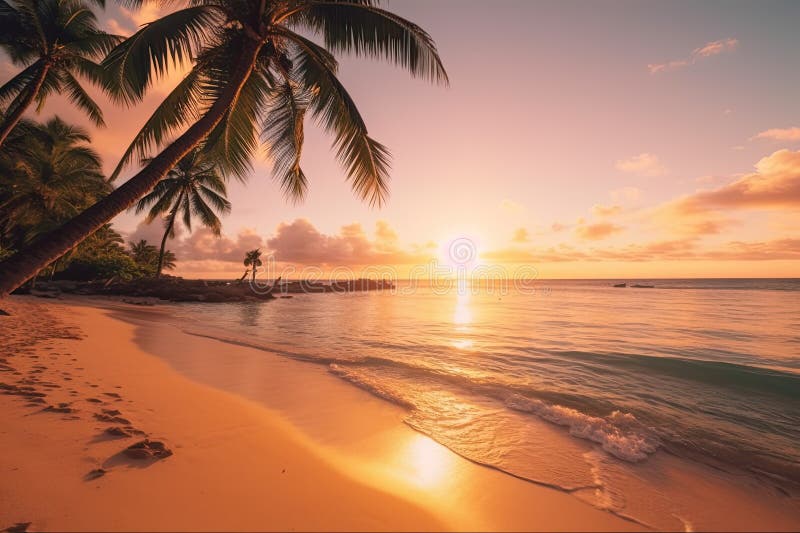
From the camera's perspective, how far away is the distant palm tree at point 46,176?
57.2 feet

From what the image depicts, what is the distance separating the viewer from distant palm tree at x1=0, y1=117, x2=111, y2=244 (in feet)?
57.2

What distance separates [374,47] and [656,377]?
9824mm

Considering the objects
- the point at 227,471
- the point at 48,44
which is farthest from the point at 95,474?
the point at 48,44

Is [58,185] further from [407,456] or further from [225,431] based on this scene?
[407,456]

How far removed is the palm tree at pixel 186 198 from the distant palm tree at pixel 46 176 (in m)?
3.70

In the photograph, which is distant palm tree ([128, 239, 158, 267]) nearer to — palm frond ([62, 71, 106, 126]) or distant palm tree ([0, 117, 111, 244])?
distant palm tree ([0, 117, 111, 244])

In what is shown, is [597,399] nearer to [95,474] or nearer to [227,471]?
[227,471]

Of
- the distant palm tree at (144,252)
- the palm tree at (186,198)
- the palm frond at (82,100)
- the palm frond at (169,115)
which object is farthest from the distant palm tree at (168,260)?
the palm frond at (169,115)

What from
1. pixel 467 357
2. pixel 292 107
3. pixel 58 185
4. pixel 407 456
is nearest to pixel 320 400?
pixel 407 456

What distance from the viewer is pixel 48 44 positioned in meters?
10.9

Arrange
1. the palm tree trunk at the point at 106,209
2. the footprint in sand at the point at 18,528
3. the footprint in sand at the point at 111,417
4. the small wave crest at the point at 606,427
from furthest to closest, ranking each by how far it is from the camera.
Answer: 1. the small wave crest at the point at 606,427
2. the footprint in sand at the point at 111,417
3. the palm tree trunk at the point at 106,209
4. the footprint in sand at the point at 18,528

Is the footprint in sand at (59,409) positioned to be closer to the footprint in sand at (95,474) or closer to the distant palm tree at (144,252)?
the footprint in sand at (95,474)

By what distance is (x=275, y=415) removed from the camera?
14.5 feet

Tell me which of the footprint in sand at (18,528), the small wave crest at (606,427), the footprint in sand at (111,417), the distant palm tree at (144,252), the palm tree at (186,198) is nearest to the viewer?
the footprint in sand at (18,528)
